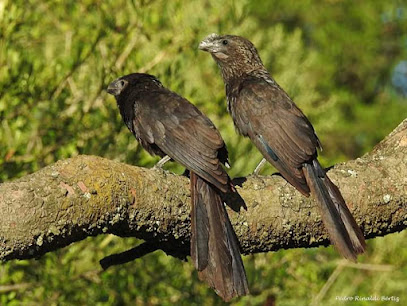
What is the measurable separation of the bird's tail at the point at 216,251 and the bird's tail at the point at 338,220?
430 millimetres

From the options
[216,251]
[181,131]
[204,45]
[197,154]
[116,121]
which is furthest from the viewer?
[204,45]

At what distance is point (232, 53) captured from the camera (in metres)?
5.71

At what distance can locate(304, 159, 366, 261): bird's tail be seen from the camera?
3730 mm

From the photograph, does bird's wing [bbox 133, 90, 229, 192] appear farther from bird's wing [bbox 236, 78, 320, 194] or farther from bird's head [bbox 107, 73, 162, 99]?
bird's wing [bbox 236, 78, 320, 194]

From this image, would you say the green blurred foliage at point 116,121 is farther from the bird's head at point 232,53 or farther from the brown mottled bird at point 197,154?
the brown mottled bird at point 197,154

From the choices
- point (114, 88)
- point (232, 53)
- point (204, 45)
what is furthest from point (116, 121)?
point (232, 53)

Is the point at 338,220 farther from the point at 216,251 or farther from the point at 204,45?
the point at 204,45

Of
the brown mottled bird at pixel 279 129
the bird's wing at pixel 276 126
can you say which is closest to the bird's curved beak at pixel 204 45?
the brown mottled bird at pixel 279 129

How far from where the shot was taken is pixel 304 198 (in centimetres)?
385

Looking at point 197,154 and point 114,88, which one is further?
point 114,88

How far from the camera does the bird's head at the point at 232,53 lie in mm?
5680

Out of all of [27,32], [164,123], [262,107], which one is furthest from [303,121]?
[27,32]

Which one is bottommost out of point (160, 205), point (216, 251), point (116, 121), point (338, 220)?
point (116, 121)

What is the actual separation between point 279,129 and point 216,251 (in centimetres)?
146
